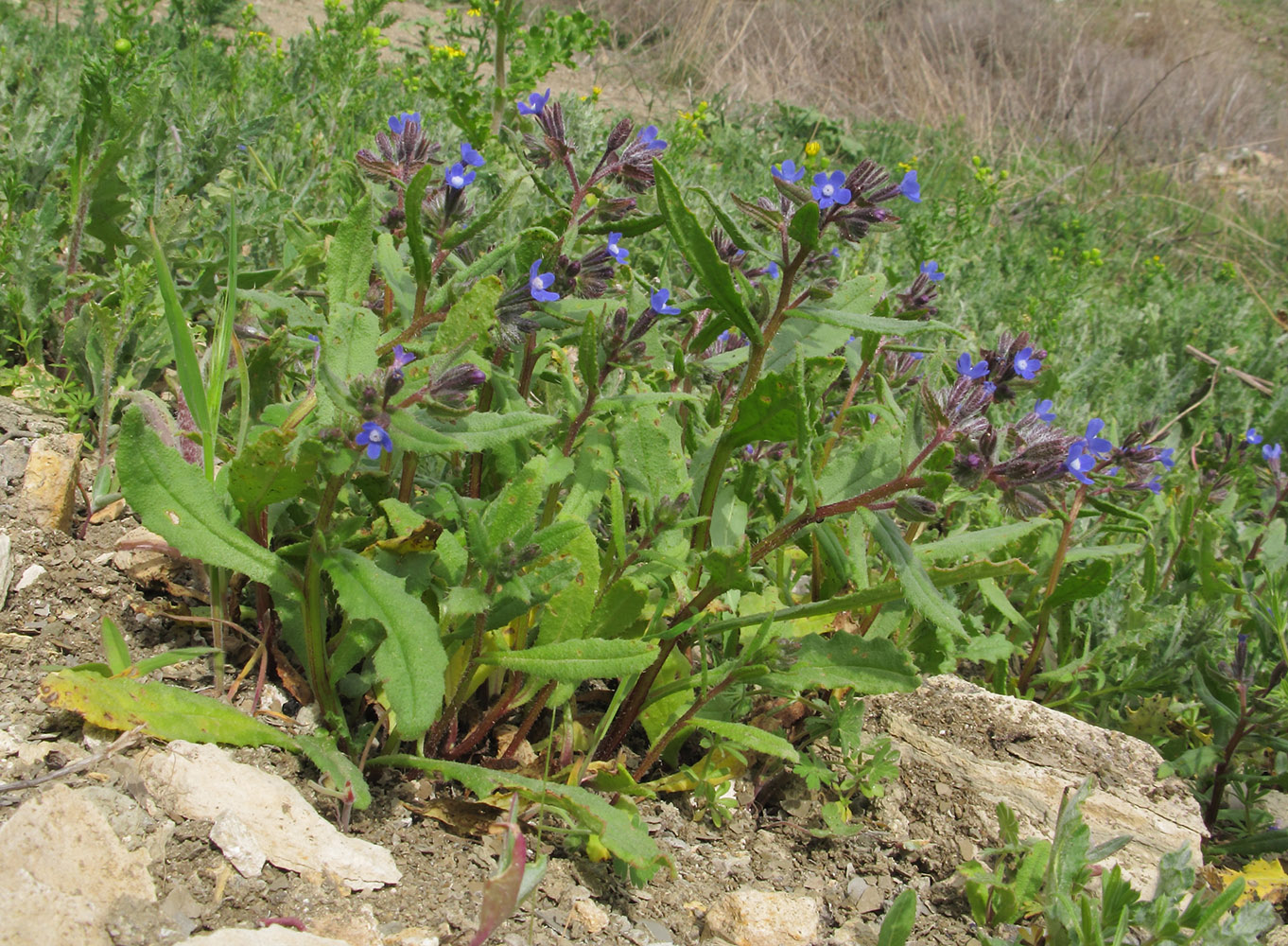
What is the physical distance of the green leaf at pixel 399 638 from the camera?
1.81 m

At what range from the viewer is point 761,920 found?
1962mm

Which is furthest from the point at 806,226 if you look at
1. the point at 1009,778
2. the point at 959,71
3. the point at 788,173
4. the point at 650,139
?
the point at 959,71

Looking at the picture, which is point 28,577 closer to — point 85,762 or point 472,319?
point 85,762

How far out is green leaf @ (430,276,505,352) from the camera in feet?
6.37

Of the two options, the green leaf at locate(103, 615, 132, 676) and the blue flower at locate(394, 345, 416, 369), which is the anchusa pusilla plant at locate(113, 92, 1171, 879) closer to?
the blue flower at locate(394, 345, 416, 369)

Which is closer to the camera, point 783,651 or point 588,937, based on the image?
point 588,937

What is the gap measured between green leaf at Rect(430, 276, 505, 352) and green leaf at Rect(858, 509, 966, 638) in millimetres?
846

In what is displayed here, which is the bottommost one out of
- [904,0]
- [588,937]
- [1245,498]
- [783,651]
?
[1245,498]

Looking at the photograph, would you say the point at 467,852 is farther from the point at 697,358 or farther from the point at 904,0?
the point at 904,0

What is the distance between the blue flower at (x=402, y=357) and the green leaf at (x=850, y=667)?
1016mm

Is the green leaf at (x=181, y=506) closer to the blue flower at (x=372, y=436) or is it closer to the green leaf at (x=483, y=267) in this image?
the blue flower at (x=372, y=436)

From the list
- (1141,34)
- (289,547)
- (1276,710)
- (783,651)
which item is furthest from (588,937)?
(1141,34)

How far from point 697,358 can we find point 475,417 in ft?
2.86

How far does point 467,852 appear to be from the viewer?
6.57 feet
